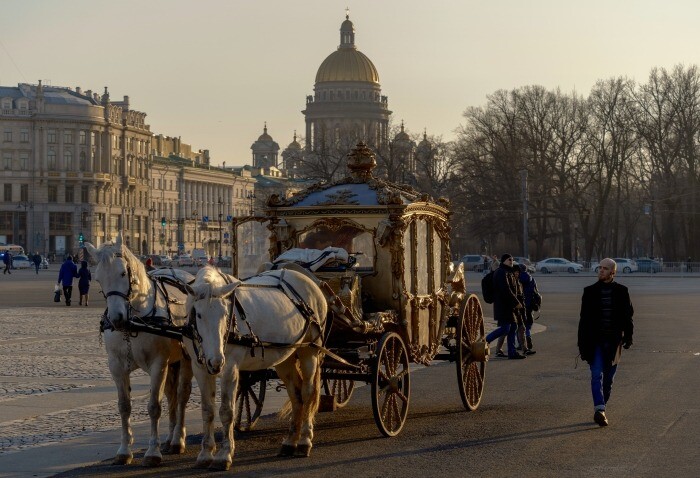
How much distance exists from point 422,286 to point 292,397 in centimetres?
307

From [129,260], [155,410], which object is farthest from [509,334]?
[129,260]

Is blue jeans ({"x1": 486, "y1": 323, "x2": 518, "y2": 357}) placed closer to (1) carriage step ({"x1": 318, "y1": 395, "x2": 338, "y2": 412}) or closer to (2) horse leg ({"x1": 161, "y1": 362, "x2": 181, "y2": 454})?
(1) carriage step ({"x1": 318, "y1": 395, "x2": 338, "y2": 412})

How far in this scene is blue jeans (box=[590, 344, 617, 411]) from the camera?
1445 centimetres

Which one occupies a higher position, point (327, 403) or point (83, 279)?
point (83, 279)

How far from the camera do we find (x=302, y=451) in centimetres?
1262

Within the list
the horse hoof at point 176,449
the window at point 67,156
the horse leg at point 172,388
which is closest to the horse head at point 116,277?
the horse leg at point 172,388

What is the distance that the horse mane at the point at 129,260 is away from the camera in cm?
1197

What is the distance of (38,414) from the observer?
50.6 feet

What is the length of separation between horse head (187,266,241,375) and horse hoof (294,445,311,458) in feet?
5.22

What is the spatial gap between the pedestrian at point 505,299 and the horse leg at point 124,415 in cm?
1148

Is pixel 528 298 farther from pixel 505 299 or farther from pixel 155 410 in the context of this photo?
pixel 155 410

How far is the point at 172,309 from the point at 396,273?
289 centimetres

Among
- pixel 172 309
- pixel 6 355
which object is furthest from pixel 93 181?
pixel 172 309

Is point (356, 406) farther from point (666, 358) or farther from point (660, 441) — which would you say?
point (666, 358)
